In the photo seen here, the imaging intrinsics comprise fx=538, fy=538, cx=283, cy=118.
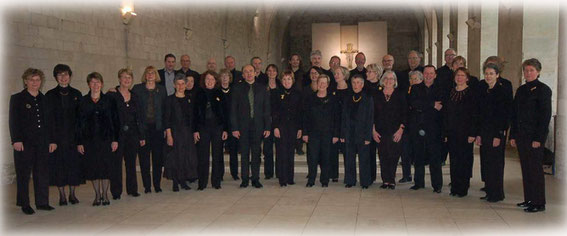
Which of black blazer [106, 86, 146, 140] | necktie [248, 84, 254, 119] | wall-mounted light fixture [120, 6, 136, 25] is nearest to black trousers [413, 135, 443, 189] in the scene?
necktie [248, 84, 254, 119]

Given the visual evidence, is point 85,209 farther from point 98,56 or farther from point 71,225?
point 98,56

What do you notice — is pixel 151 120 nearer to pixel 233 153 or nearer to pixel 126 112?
pixel 126 112

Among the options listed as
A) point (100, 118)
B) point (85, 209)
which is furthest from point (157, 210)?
point (100, 118)

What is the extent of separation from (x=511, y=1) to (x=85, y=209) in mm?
7485

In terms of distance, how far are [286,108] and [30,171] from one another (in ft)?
8.83

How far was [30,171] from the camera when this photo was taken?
4902mm

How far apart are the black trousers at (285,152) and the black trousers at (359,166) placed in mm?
625

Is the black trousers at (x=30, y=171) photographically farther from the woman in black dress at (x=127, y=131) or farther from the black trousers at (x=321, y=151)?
the black trousers at (x=321, y=151)

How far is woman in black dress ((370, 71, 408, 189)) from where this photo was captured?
5.81m

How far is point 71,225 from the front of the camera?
172 inches

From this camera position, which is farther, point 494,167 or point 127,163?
point 127,163

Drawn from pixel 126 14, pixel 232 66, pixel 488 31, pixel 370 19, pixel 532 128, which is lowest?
pixel 532 128

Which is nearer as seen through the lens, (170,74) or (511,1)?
(170,74)

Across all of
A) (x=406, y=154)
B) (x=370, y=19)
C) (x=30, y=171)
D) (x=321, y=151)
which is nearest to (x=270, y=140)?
(x=321, y=151)
